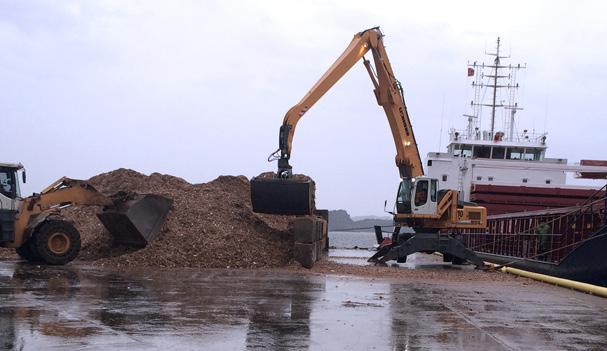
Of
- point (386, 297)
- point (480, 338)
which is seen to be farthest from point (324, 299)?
point (480, 338)

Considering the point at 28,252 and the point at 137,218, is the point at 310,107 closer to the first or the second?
the point at 137,218

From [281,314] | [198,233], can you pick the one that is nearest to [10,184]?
[198,233]

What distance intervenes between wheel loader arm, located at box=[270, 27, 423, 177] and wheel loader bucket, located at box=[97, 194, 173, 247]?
4592 mm

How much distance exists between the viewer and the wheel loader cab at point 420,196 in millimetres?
24078

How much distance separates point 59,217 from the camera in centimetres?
1977

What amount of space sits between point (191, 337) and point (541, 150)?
3244 cm

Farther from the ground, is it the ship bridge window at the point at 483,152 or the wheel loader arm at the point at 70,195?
the ship bridge window at the point at 483,152

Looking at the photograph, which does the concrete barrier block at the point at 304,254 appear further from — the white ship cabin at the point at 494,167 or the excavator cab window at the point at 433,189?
the white ship cabin at the point at 494,167

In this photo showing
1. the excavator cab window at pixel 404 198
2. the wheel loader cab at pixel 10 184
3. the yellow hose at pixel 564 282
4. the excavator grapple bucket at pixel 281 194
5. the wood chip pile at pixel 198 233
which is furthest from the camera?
the excavator cab window at pixel 404 198

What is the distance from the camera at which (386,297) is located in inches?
530

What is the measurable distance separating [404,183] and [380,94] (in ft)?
11.2

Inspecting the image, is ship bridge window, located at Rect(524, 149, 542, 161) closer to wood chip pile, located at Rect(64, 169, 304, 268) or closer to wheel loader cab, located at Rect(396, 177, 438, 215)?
wheel loader cab, located at Rect(396, 177, 438, 215)

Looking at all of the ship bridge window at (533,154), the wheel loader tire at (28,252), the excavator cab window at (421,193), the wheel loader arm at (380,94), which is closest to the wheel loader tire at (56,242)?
the wheel loader tire at (28,252)

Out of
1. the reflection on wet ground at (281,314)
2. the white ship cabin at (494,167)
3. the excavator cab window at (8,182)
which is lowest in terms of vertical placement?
the reflection on wet ground at (281,314)
